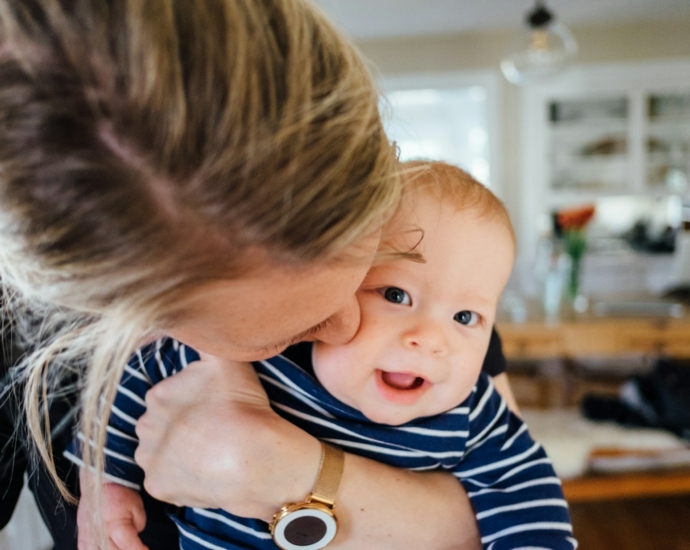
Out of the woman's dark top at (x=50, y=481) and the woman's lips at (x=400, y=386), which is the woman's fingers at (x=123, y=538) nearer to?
the woman's dark top at (x=50, y=481)

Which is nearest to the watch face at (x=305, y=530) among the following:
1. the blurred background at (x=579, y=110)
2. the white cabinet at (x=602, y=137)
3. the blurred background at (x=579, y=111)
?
the blurred background at (x=579, y=111)

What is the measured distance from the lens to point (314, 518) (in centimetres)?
62

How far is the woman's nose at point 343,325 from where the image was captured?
0.56 m

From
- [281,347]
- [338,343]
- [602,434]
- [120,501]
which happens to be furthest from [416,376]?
[602,434]

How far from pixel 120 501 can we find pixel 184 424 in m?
0.16

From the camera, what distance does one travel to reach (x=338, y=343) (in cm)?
63

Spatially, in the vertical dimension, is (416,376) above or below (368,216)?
below

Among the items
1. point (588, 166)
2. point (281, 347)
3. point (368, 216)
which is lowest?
point (588, 166)

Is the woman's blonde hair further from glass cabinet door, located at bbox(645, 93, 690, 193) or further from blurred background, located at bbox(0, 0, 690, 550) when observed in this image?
glass cabinet door, located at bbox(645, 93, 690, 193)

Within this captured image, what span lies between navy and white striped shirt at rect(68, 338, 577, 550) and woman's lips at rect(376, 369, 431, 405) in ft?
0.24

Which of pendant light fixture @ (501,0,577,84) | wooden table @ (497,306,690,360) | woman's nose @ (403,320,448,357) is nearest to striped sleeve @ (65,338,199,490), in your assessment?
woman's nose @ (403,320,448,357)

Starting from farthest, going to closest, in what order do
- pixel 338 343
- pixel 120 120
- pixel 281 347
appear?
pixel 338 343
pixel 281 347
pixel 120 120

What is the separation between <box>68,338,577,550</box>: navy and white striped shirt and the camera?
676 millimetres

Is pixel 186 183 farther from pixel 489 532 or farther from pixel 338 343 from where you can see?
pixel 489 532
